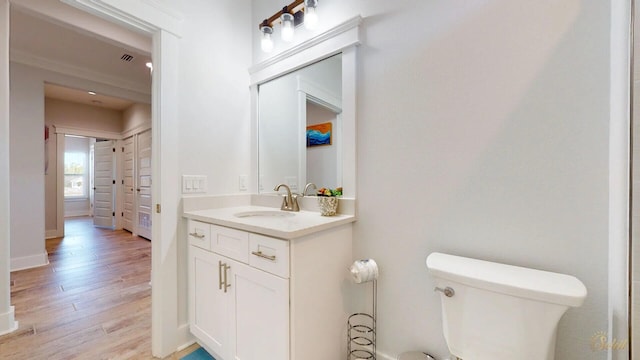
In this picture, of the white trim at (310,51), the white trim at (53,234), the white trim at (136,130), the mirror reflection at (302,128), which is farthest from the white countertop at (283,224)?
the white trim at (53,234)

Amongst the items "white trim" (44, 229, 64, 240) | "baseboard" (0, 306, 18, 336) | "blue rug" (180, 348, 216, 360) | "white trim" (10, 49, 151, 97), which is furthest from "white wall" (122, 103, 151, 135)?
"blue rug" (180, 348, 216, 360)

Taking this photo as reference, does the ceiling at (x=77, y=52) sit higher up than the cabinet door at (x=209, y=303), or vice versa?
the ceiling at (x=77, y=52)

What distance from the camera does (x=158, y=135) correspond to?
1.59m

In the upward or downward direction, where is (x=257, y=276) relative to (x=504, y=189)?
downward

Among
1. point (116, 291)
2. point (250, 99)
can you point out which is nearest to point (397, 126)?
Answer: point (250, 99)

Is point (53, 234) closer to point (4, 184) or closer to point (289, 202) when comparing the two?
point (4, 184)

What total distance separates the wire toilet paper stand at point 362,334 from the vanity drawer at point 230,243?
0.72 m

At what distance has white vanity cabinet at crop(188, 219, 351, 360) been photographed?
113 centimetres

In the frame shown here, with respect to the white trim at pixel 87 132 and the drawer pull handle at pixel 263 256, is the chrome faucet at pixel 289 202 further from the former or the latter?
the white trim at pixel 87 132

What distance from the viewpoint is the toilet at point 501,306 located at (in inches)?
32.7

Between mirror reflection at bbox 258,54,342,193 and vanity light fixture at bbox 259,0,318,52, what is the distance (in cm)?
23

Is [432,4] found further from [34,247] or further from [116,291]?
[34,247]

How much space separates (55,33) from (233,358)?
3.83 m

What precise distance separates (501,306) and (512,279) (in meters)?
0.10
